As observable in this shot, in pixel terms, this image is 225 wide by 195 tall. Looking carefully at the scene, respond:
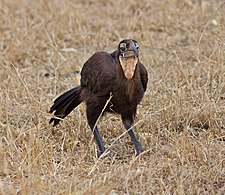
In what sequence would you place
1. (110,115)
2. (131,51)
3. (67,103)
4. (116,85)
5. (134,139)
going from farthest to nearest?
1. (110,115)
2. (67,103)
3. (134,139)
4. (116,85)
5. (131,51)

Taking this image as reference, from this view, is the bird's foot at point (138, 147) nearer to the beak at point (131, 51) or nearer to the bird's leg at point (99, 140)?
the bird's leg at point (99, 140)

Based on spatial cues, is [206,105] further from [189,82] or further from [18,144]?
[18,144]

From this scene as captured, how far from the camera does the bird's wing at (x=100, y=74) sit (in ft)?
12.7

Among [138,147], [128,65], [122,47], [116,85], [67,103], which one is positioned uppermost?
[122,47]

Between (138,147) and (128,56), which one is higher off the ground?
(128,56)

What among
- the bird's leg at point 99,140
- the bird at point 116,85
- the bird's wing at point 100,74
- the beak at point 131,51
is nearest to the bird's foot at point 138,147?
the bird at point 116,85

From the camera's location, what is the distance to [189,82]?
4.96m

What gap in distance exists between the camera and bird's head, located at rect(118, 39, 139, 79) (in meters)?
3.69

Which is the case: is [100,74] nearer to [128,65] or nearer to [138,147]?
[128,65]

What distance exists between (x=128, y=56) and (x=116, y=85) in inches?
9.6

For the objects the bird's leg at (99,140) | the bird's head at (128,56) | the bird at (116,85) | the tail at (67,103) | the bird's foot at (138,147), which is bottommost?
the bird's foot at (138,147)

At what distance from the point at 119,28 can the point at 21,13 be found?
1.33 metres

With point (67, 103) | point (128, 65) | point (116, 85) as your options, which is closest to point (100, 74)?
point (116, 85)

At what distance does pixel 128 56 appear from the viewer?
3.68m
